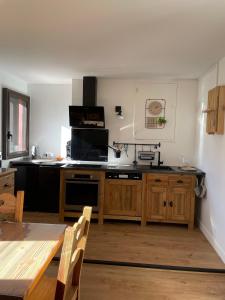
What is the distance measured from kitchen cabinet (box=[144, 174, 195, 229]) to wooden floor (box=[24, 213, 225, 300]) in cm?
17

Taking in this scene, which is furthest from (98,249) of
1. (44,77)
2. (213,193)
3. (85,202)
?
(44,77)

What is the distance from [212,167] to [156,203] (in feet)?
3.24

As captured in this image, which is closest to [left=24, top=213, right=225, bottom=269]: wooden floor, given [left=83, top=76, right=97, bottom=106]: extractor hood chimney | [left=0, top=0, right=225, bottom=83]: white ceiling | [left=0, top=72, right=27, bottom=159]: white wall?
[left=83, top=76, right=97, bottom=106]: extractor hood chimney

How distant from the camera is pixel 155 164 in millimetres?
4539

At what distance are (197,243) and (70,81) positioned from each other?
3433 millimetres

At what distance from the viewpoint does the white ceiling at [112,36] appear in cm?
202

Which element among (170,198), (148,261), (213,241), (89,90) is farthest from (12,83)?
(213,241)

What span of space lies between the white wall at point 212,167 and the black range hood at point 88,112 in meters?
1.62

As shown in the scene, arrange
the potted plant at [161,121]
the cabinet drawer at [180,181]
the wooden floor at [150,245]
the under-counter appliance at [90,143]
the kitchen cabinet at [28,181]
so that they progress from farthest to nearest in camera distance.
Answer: the under-counter appliance at [90,143] < the potted plant at [161,121] < the kitchen cabinet at [28,181] < the cabinet drawer at [180,181] < the wooden floor at [150,245]

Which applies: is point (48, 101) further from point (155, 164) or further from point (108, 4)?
point (108, 4)

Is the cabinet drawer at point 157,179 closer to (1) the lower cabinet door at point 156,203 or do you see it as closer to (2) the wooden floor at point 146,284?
(1) the lower cabinet door at point 156,203

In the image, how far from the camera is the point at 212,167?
345cm

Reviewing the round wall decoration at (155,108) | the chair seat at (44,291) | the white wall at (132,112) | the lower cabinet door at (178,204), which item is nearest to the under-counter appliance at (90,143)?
the white wall at (132,112)

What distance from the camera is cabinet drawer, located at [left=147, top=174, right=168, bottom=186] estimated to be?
3.87 m
